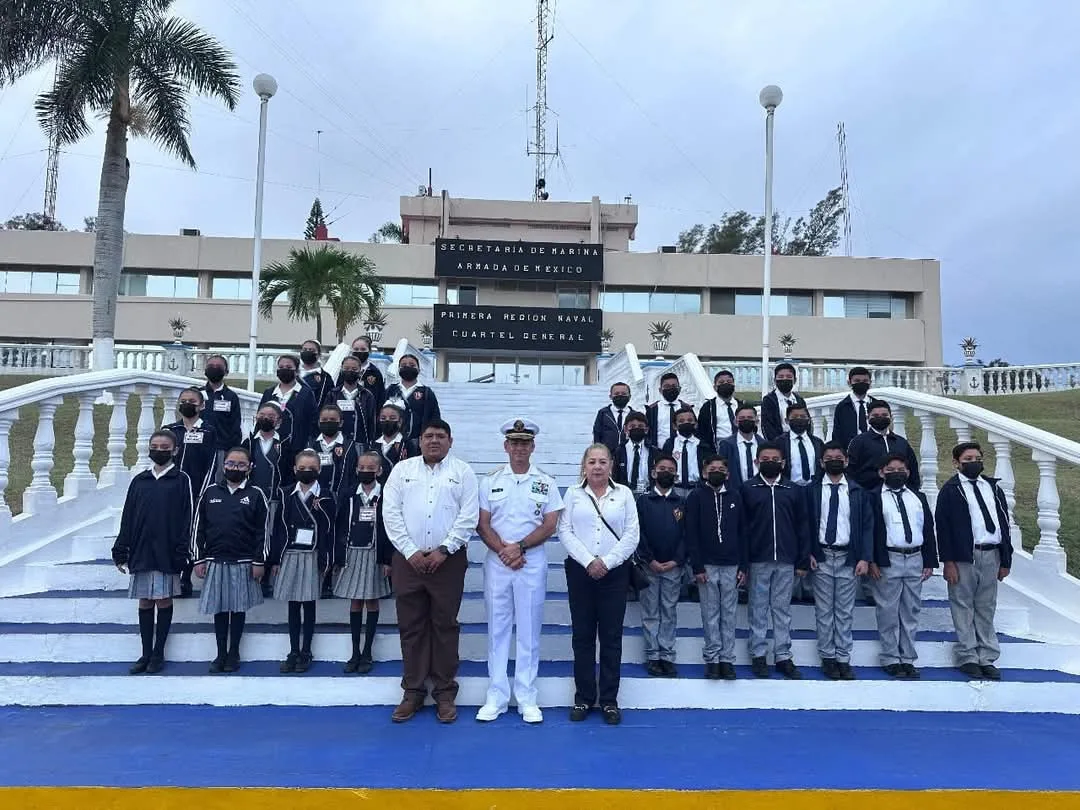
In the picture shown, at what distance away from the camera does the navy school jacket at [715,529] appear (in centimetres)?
490

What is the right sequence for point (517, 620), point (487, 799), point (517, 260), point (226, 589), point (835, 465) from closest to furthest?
1. point (487, 799)
2. point (517, 620)
3. point (226, 589)
4. point (835, 465)
5. point (517, 260)

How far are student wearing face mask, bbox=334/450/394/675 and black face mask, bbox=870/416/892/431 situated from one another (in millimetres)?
3835

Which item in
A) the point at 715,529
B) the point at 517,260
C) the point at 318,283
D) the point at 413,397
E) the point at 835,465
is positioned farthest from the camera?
the point at 517,260

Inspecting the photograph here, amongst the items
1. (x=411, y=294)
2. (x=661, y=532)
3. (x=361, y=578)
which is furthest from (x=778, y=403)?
(x=411, y=294)

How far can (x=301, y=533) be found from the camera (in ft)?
16.1

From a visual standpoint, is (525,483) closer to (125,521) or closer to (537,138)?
(125,521)

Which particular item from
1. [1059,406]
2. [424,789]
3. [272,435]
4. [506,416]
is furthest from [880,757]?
[1059,406]

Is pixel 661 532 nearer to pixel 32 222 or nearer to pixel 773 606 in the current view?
pixel 773 606

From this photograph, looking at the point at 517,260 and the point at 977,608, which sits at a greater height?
the point at 517,260

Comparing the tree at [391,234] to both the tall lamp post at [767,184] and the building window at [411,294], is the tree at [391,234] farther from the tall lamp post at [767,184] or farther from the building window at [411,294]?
the tall lamp post at [767,184]

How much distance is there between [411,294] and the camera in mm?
31672

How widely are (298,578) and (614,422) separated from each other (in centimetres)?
330

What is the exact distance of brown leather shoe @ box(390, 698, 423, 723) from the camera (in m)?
4.28

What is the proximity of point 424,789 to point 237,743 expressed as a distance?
3.93ft
